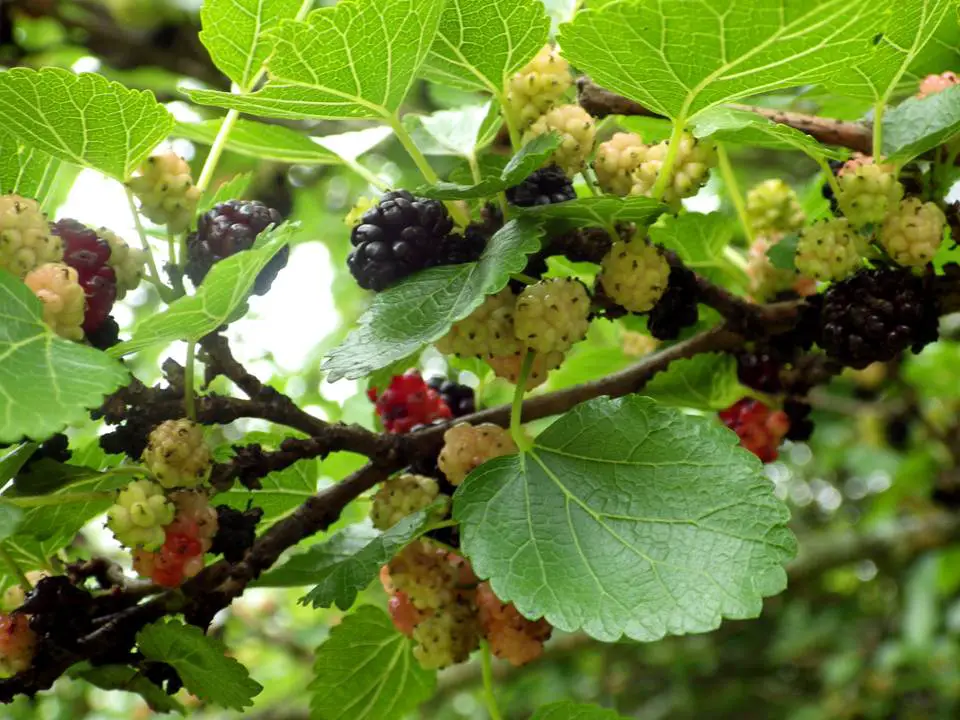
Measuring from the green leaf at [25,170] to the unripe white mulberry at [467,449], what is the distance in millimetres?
355

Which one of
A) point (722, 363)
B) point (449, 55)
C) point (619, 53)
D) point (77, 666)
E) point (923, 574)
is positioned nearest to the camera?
point (619, 53)

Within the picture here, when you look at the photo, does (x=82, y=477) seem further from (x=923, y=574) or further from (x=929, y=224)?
(x=923, y=574)

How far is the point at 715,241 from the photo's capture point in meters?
1.01

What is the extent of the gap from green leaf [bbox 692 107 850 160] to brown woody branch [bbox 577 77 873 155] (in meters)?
0.06

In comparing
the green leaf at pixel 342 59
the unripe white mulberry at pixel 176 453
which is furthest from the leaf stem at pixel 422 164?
the unripe white mulberry at pixel 176 453

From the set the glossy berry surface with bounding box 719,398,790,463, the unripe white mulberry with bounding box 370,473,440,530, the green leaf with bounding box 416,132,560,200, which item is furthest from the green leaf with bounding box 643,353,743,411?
the green leaf with bounding box 416,132,560,200

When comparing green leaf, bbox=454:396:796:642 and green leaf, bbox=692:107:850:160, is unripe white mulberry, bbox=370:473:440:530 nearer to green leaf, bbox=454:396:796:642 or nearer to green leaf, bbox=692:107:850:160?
green leaf, bbox=454:396:796:642

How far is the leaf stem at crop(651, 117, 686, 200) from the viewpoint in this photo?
709 mm

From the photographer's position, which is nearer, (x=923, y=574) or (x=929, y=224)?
(x=929, y=224)

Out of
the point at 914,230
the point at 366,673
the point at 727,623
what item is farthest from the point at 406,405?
the point at 727,623

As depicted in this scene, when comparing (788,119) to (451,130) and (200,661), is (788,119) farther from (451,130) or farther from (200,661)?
(200,661)

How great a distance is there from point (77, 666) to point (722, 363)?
0.64 metres

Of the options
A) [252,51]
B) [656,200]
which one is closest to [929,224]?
[656,200]

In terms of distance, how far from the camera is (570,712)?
2.73 feet
